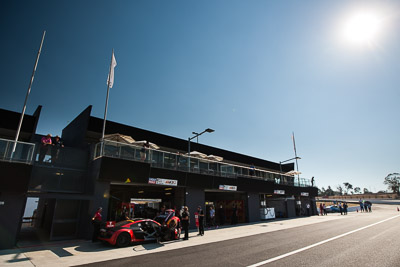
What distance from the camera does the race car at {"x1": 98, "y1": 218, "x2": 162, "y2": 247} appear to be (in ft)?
34.2

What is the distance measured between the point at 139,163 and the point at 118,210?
278 inches

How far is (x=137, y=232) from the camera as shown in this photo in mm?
11047

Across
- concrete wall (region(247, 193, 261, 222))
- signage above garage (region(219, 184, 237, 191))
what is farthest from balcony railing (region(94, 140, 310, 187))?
concrete wall (region(247, 193, 261, 222))

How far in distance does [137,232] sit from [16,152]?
7499mm

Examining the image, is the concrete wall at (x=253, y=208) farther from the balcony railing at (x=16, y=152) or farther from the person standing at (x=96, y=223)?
the balcony railing at (x=16, y=152)

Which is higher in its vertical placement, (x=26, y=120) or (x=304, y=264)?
(x=26, y=120)

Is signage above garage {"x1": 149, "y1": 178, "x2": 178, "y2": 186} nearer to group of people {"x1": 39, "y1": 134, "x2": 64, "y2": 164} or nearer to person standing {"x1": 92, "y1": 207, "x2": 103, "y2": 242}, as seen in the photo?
person standing {"x1": 92, "y1": 207, "x2": 103, "y2": 242}

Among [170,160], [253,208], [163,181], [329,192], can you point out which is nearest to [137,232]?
[163,181]

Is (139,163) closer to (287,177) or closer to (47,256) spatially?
(47,256)

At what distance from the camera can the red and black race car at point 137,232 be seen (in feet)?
34.3

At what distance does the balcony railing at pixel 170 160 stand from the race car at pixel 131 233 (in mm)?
4394

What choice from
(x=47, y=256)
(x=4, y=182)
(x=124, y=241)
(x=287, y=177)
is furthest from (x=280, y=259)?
(x=287, y=177)

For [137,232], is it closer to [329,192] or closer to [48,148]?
[48,148]

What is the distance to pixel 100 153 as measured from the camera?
13539mm
